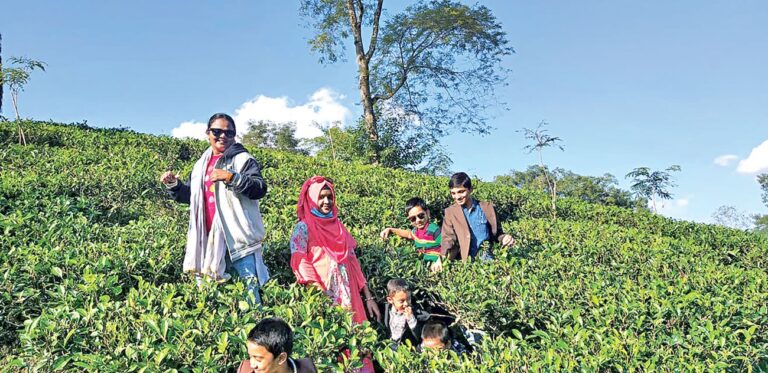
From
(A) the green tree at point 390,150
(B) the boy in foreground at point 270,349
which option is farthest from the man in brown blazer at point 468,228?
(A) the green tree at point 390,150

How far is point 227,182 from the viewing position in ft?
10.3

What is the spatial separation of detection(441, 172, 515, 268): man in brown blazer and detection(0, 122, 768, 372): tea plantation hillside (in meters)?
0.23

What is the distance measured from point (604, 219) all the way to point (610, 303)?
5335 mm

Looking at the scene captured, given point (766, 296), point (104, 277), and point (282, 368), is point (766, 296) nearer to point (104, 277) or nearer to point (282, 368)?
point (282, 368)

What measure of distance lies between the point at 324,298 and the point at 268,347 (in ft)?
3.47

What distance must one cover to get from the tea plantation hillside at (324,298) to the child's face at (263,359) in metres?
0.27

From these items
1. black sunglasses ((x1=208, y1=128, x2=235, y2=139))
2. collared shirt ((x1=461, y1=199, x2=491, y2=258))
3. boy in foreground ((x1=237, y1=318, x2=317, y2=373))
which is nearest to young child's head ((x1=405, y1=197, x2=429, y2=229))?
collared shirt ((x1=461, y1=199, x2=491, y2=258))

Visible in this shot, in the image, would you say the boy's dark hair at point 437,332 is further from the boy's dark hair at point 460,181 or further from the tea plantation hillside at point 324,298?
the boy's dark hair at point 460,181

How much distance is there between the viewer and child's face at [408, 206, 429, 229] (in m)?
4.72

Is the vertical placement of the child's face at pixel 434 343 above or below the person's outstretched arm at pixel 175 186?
below

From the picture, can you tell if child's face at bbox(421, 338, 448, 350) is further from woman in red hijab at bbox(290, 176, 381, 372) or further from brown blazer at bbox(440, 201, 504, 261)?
brown blazer at bbox(440, 201, 504, 261)

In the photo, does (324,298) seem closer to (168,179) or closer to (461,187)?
(168,179)

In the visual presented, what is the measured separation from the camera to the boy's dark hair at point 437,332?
11.6 feet

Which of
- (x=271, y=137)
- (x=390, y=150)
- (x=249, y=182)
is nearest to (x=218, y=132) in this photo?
(x=249, y=182)
